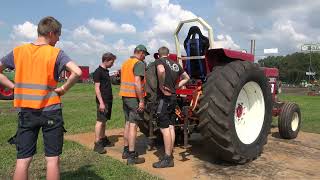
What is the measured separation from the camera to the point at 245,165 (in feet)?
21.1

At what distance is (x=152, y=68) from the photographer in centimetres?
746

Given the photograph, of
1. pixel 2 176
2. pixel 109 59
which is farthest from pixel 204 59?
pixel 2 176

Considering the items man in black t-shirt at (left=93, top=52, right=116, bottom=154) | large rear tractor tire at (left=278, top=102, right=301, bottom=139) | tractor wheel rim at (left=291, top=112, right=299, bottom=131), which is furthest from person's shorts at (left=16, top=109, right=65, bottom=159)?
tractor wheel rim at (left=291, top=112, right=299, bottom=131)

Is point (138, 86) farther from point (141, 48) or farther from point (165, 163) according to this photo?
point (165, 163)

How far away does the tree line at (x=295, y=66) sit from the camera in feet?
358

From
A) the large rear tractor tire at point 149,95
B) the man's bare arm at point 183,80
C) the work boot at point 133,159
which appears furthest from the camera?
the large rear tractor tire at point 149,95

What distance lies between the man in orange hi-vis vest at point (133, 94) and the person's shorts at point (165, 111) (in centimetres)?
33

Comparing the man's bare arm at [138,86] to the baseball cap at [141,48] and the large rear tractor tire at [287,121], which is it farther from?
the large rear tractor tire at [287,121]

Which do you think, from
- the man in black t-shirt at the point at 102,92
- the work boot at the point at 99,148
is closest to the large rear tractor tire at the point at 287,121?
the man in black t-shirt at the point at 102,92

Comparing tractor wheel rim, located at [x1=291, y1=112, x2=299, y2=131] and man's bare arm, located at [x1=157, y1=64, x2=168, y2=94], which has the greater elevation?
man's bare arm, located at [x1=157, y1=64, x2=168, y2=94]

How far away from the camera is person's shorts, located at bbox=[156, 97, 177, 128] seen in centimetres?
630

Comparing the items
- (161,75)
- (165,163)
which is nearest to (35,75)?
(161,75)

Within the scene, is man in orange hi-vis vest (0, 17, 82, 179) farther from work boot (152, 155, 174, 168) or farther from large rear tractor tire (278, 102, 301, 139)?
large rear tractor tire (278, 102, 301, 139)

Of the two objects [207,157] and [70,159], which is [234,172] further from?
[70,159]
